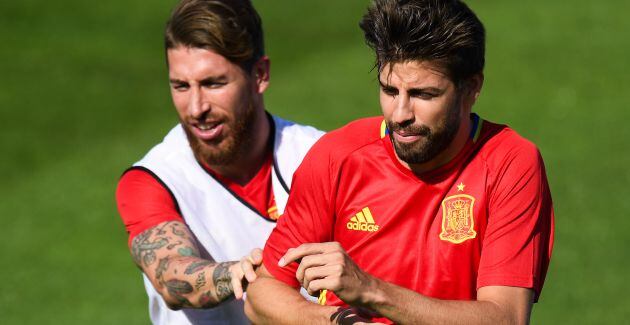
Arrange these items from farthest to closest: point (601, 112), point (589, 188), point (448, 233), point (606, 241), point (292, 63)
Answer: point (292, 63) → point (601, 112) → point (589, 188) → point (606, 241) → point (448, 233)

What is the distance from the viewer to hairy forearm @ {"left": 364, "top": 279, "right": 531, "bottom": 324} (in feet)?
18.2

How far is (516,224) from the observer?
A: 231 inches

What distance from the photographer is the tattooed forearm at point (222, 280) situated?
6.76 meters

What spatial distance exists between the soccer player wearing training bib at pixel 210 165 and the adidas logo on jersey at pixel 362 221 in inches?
57.9

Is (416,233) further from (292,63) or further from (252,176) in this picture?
(292,63)

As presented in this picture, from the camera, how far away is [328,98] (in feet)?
69.9

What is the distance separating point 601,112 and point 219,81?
45.1 ft

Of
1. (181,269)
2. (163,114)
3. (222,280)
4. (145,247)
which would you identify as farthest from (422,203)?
(163,114)

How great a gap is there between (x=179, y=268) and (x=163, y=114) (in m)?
13.4

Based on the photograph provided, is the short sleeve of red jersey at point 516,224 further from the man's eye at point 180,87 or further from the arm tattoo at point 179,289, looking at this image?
the man's eye at point 180,87

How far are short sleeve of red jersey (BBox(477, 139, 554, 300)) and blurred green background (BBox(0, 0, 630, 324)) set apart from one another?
8.21m

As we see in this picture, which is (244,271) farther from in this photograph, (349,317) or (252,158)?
(252,158)

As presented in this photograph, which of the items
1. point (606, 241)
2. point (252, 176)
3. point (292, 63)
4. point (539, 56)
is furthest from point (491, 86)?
point (252, 176)

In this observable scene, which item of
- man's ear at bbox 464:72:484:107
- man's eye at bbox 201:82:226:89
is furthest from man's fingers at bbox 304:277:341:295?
man's eye at bbox 201:82:226:89
